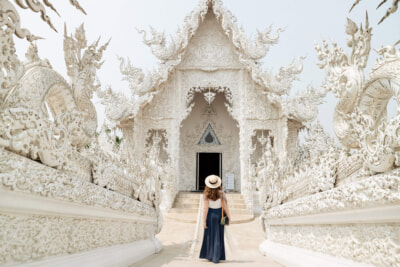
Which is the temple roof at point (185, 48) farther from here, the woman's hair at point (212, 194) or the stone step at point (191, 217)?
the woman's hair at point (212, 194)

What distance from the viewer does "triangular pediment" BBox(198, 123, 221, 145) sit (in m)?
11.5

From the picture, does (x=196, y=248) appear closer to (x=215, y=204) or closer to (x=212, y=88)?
(x=215, y=204)

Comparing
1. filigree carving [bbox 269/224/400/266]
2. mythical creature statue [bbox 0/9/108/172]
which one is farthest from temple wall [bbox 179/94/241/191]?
mythical creature statue [bbox 0/9/108/172]

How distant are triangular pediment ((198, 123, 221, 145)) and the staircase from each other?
2726 mm

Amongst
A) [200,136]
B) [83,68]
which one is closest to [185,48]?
[200,136]

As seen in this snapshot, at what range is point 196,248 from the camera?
4.06 metres

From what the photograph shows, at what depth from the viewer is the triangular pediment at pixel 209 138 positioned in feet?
37.8

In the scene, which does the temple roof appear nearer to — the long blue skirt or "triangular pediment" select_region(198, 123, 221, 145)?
"triangular pediment" select_region(198, 123, 221, 145)

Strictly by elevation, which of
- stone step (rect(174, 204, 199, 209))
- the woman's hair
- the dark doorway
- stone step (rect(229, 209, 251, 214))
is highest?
the dark doorway

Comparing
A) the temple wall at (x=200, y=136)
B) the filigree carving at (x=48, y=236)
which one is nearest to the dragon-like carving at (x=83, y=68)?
the filigree carving at (x=48, y=236)

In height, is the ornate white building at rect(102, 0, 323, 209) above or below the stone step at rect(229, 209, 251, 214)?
above

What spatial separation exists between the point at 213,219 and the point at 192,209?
499 centimetres

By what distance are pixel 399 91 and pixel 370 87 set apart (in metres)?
0.31

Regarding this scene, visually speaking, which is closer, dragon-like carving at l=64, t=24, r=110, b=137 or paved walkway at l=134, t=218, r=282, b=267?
dragon-like carving at l=64, t=24, r=110, b=137
